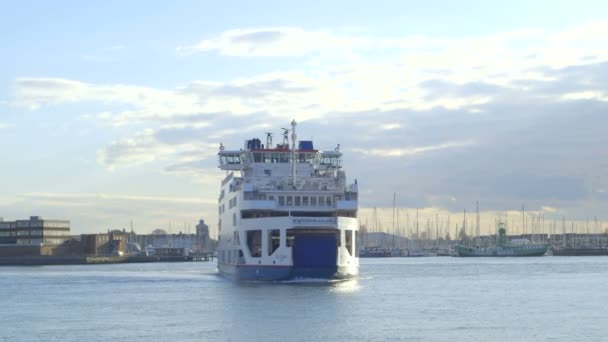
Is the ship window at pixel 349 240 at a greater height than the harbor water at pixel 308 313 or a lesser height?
greater

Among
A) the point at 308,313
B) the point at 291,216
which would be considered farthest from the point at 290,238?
the point at 308,313

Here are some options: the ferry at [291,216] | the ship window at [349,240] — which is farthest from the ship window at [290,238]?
the ship window at [349,240]

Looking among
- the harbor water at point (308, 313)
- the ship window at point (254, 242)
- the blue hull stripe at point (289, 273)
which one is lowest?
the harbor water at point (308, 313)

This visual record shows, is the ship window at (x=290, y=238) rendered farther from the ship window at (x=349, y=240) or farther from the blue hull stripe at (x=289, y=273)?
the ship window at (x=349, y=240)

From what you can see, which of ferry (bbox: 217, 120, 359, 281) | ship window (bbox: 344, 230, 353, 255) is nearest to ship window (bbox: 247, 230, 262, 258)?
ferry (bbox: 217, 120, 359, 281)

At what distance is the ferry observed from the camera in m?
66.6

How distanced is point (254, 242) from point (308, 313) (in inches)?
758

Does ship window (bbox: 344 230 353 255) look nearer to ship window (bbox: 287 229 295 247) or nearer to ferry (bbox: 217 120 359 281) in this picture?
ferry (bbox: 217 120 359 281)

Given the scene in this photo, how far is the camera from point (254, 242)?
7069 centimetres

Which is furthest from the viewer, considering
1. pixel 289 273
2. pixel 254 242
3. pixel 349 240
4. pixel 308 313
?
pixel 349 240

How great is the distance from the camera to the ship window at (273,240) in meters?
67.6

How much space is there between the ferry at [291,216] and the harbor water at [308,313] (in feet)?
5.20

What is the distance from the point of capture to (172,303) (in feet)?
202

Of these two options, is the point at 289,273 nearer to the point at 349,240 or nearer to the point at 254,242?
the point at 254,242
